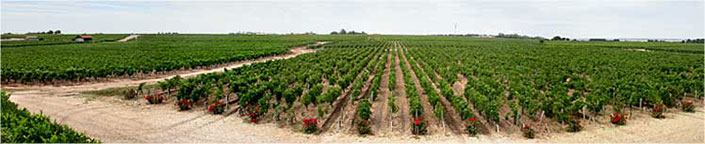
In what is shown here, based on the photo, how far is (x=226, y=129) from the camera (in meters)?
13.7

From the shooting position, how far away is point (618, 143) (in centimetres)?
1244

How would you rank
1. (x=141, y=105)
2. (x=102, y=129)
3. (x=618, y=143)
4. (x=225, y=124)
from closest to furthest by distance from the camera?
(x=618, y=143) → (x=102, y=129) → (x=225, y=124) → (x=141, y=105)

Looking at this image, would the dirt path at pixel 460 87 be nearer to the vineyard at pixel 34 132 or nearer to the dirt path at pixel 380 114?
the dirt path at pixel 380 114

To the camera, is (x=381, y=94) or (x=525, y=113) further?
(x=381, y=94)

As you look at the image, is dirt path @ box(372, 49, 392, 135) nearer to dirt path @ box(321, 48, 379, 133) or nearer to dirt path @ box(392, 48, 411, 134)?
dirt path @ box(392, 48, 411, 134)

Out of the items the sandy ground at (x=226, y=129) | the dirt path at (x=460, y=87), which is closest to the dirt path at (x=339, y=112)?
the sandy ground at (x=226, y=129)

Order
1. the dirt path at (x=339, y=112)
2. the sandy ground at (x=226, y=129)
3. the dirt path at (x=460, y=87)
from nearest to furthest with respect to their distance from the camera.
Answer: the sandy ground at (x=226, y=129)
the dirt path at (x=339, y=112)
the dirt path at (x=460, y=87)

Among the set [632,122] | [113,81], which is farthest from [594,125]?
[113,81]

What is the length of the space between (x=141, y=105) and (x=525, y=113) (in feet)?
54.0

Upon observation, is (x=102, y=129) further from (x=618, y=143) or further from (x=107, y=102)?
(x=618, y=143)

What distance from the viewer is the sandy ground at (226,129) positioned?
12703 millimetres

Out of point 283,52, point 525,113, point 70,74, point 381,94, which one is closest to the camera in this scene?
point 525,113

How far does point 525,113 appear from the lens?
52.6 feet

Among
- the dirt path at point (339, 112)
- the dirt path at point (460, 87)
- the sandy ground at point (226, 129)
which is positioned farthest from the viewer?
the dirt path at point (460, 87)
